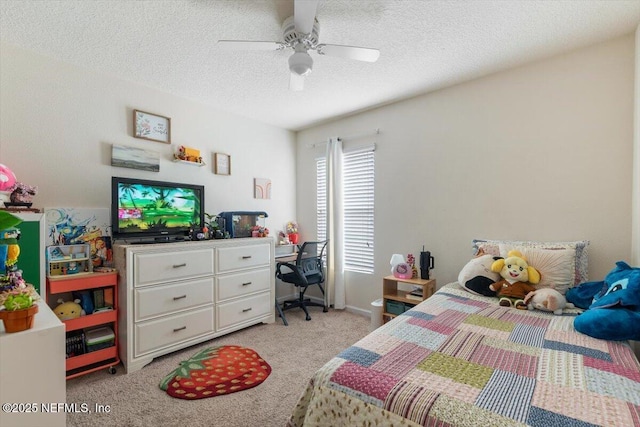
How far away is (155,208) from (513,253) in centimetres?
316

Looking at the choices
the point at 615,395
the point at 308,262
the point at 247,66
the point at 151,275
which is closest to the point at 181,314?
the point at 151,275

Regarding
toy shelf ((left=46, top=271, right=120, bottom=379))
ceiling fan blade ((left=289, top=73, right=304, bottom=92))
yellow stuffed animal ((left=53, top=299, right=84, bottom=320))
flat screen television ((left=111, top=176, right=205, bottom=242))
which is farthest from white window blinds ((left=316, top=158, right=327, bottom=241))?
yellow stuffed animal ((left=53, top=299, right=84, bottom=320))

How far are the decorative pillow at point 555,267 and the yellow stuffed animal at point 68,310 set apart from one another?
355 centimetres

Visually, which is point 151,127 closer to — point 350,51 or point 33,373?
point 350,51

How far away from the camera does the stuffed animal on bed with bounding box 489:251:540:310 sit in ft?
6.79

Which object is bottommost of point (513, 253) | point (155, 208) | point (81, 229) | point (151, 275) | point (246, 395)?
point (246, 395)

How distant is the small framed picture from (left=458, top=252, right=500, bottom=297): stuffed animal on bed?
3.21 m

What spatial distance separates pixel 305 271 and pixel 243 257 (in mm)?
857

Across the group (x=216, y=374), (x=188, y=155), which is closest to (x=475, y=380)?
(x=216, y=374)

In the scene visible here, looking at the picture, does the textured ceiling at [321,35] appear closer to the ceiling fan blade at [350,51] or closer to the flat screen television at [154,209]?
the ceiling fan blade at [350,51]

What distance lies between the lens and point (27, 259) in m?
1.90

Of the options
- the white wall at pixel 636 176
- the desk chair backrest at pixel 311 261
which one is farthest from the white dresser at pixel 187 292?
the white wall at pixel 636 176

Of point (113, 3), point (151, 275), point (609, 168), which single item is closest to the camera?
point (113, 3)

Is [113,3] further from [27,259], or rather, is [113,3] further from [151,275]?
[151,275]
